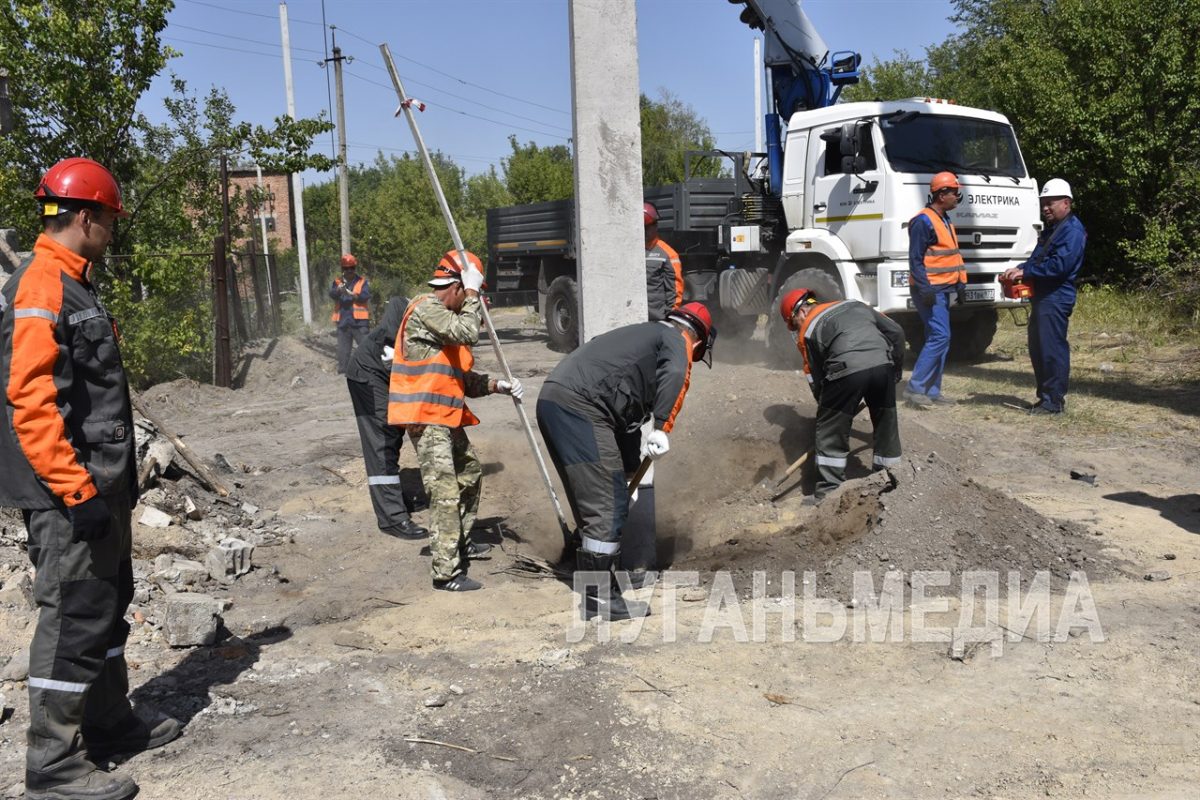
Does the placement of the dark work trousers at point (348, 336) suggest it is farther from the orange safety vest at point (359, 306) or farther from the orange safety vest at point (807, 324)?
the orange safety vest at point (807, 324)

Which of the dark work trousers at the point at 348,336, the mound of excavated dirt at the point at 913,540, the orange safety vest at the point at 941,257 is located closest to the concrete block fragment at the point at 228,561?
the mound of excavated dirt at the point at 913,540

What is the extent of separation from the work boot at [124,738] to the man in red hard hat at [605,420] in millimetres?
1937

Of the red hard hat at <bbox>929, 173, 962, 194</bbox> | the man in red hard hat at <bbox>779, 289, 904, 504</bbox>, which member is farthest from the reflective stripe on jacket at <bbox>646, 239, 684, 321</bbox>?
the red hard hat at <bbox>929, 173, 962, 194</bbox>

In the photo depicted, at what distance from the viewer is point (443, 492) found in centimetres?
531

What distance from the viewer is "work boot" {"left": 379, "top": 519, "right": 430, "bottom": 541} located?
6.30 meters

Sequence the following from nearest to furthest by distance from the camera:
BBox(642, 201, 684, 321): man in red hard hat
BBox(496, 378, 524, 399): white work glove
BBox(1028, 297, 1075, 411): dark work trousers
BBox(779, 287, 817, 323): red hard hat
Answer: BBox(496, 378, 524, 399): white work glove < BBox(779, 287, 817, 323): red hard hat < BBox(1028, 297, 1075, 411): dark work trousers < BBox(642, 201, 684, 321): man in red hard hat

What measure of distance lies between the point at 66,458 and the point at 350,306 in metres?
10.7

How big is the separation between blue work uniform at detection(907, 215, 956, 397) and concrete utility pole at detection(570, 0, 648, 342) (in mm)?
3798

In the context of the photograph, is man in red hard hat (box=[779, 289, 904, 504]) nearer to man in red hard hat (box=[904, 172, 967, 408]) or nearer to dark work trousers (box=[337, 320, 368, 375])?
man in red hard hat (box=[904, 172, 967, 408])

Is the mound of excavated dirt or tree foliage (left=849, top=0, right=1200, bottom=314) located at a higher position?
tree foliage (left=849, top=0, right=1200, bottom=314)

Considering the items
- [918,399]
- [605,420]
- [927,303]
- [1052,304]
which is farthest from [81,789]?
[1052,304]

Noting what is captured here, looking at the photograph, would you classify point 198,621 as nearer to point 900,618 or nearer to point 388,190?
point 900,618

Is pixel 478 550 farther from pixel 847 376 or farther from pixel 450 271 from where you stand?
pixel 847 376

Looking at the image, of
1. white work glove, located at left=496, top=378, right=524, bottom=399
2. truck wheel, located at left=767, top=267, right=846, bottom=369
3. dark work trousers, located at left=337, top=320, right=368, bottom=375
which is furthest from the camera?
dark work trousers, located at left=337, top=320, right=368, bottom=375
